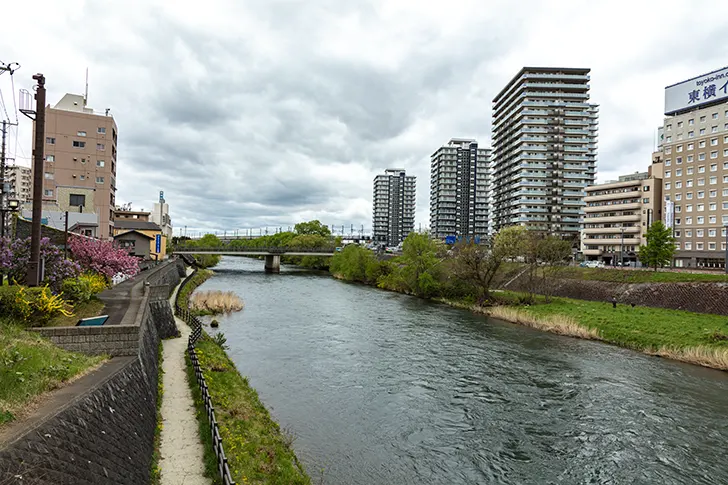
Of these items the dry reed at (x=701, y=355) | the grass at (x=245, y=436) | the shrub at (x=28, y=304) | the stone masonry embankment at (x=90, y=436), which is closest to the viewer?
the stone masonry embankment at (x=90, y=436)

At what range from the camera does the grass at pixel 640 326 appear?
2575 centimetres

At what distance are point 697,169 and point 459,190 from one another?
10008cm

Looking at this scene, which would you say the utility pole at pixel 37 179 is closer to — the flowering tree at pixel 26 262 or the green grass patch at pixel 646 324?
the flowering tree at pixel 26 262

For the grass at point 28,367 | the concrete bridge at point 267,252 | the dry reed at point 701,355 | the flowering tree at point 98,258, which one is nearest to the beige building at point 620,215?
the dry reed at point 701,355

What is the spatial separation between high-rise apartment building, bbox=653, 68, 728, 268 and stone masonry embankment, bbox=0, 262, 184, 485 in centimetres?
7688

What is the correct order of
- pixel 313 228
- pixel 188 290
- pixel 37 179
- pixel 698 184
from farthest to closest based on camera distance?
pixel 313 228
pixel 698 184
pixel 188 290
pixel 37 179

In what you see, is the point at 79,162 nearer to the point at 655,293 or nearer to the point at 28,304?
the point at 28,304

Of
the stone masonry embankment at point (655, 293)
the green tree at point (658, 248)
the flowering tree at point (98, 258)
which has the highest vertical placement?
the green tree at point (658, 248)

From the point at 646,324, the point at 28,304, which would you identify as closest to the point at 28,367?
the point at 28,304

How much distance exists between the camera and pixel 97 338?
47.0 feet

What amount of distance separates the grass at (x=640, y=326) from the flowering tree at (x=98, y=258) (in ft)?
109

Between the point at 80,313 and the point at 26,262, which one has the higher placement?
the point at 26,262

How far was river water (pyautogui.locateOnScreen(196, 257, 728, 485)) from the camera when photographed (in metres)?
13.5

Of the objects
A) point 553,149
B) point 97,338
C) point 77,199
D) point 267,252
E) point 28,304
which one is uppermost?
point 553,149
